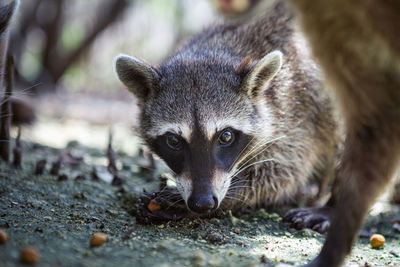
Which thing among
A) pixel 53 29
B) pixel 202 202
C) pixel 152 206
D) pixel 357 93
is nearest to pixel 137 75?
pixel 152 206

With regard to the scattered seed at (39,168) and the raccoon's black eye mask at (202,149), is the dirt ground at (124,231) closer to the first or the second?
the scattered seed at (39,168)

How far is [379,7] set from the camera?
2230 mm

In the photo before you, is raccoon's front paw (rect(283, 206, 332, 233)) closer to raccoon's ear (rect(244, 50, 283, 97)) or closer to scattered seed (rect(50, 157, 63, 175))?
raccoon's ear (rect(244, 50, 283, 97))

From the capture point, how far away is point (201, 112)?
3686mm

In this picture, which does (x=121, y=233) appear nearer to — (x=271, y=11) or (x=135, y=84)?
(x=135, y=84)

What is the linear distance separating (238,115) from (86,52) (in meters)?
8.16

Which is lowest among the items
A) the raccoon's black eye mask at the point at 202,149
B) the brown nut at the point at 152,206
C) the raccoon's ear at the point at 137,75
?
the brown nut at the point at 152,206

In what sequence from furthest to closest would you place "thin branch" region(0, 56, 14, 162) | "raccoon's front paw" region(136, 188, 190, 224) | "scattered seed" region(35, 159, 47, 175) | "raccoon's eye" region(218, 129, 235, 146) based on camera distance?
"scattered seed" region(35, 159, 47, 175)
"thin branch" region(0, 56, 14, 162)
"raccoon's eye" region(218, 129, 235, 146)
"raccoon's front paw" region(136, 188, 190, 224)

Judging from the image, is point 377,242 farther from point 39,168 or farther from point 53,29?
point 53,29

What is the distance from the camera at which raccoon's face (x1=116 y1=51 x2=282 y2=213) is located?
352 cm

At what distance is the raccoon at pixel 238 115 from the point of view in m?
3.63

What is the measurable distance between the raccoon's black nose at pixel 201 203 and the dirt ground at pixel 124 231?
0.52ft

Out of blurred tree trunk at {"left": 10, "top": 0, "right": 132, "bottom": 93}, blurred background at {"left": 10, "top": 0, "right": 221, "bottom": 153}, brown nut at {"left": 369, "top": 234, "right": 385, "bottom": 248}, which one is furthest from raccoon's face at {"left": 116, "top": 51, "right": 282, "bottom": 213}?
blurred tree trunk at {"left": 10, "top": 0, "right": 132, "bottom": 93}

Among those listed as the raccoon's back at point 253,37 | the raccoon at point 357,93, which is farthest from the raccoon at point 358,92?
the raccoon's back at point 253,37
